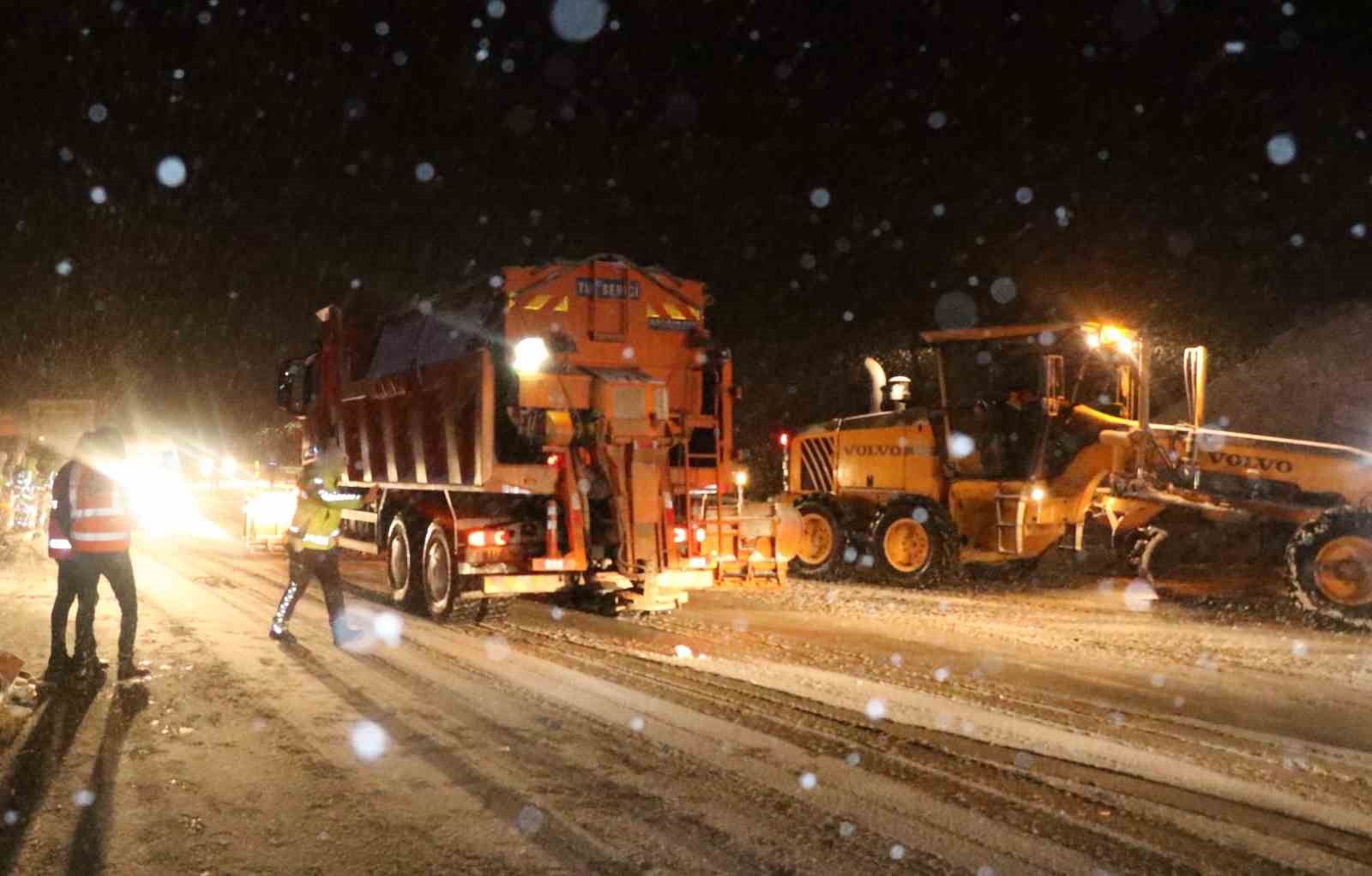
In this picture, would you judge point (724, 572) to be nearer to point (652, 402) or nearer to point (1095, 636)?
point (652, 402)

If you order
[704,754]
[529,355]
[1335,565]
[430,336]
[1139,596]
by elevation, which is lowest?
[704,754]

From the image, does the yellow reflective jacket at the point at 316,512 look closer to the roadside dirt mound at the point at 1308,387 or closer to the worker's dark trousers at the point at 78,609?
the worker's dark trousers at the point at 78,609

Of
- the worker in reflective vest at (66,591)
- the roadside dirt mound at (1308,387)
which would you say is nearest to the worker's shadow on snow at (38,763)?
the worker in reflective vest at (66,591)

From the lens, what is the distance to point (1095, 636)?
36.0ft

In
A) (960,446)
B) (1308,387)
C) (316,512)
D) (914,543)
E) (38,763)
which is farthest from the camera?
(1308,387)

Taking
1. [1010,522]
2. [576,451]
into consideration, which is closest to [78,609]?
[576,451]

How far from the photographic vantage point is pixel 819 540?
17.2m

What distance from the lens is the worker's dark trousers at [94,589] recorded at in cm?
847

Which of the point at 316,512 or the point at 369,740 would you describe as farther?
the point at 316,512

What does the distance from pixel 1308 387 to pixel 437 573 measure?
16.7 metres

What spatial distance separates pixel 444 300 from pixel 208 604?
4.02 meters

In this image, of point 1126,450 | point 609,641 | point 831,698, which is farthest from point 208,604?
point 1126,450

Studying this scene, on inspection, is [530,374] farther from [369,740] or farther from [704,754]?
[704,754]

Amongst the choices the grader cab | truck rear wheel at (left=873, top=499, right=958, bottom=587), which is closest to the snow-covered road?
the grader cab
